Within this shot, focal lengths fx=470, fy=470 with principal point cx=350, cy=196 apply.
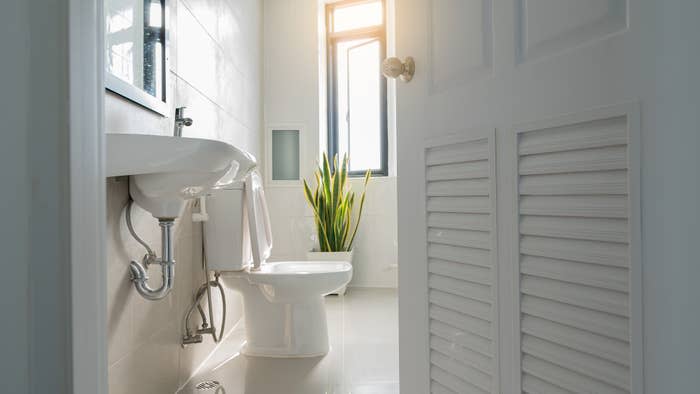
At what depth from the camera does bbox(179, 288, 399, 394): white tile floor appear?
1901 millimetres

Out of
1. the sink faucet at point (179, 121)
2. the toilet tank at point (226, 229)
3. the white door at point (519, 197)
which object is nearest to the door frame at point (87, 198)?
the white door at point (519, 197)

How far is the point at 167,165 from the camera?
121 centimetres

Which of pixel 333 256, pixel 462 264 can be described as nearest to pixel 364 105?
pixel 333 256

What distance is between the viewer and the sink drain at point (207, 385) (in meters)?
1.89

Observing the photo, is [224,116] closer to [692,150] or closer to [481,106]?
[481,106]

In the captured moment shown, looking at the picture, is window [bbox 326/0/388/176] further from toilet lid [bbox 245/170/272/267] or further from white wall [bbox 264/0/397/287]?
toilet lid [bbox 245/170/272/267]

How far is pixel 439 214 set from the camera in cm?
102

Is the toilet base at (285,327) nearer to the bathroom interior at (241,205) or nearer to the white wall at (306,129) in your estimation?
the bathroom interior at (241,205)

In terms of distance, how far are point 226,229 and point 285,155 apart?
1829mm

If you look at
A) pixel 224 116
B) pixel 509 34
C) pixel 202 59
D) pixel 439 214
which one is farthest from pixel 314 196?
pixel 509 34

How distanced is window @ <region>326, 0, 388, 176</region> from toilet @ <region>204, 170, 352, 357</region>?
1891mm

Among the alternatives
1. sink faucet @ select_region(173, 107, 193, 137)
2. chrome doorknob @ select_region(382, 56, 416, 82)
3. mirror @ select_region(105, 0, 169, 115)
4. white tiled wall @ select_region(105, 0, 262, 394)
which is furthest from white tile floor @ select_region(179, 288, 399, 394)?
chrome doorknob @ select_region(382, 56, 416, 82)

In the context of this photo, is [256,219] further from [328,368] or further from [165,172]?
[165,172]

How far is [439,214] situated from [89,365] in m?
0.73
